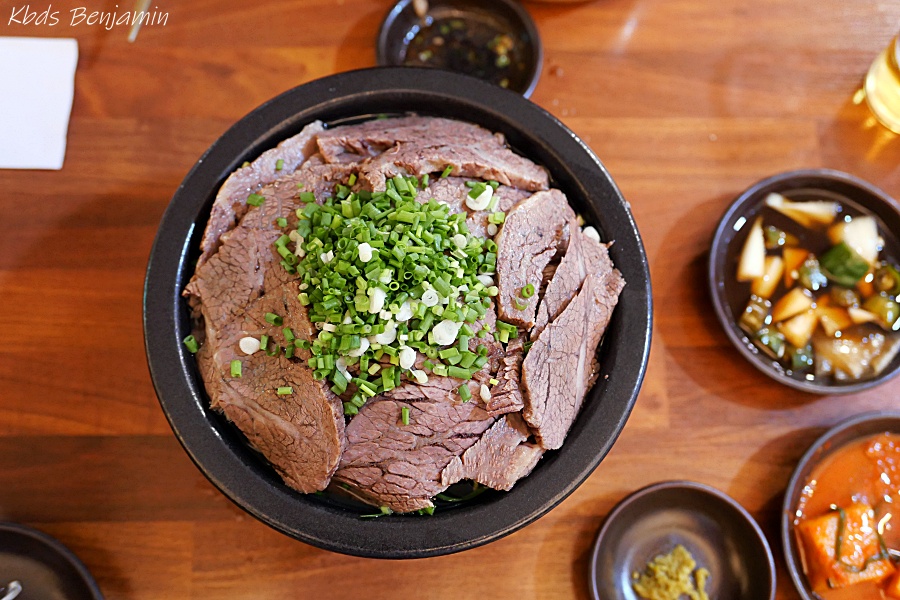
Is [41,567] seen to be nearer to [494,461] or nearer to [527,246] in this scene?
[494,461]

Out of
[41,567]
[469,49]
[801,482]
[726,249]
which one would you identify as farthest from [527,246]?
[41,567]

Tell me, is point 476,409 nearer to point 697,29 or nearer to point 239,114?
point 239,114

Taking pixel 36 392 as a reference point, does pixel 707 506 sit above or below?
below

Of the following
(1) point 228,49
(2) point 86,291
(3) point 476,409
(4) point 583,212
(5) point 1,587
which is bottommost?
(5) point 1,587

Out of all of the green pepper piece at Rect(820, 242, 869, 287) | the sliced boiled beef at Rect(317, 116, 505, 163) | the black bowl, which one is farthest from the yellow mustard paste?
the sliced boiled beef at Rect(317, 116, 505, 163)

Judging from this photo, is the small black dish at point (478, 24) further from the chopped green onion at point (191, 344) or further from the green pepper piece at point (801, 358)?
the green pepper piece at point (801, 358)

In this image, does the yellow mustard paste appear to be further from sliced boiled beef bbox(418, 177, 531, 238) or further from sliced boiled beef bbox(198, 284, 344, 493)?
sliced boiled beef bbox(418, 177, 531, 238)

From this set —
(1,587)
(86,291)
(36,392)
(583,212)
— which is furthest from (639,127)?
(1,587)

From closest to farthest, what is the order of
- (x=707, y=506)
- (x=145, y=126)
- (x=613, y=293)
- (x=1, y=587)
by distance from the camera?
(x=613, y=293) < (x=1, y=587) < (x=707, y=506) < (x=145, y=126)

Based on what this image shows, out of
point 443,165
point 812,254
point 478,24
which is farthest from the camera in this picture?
point 478,24
